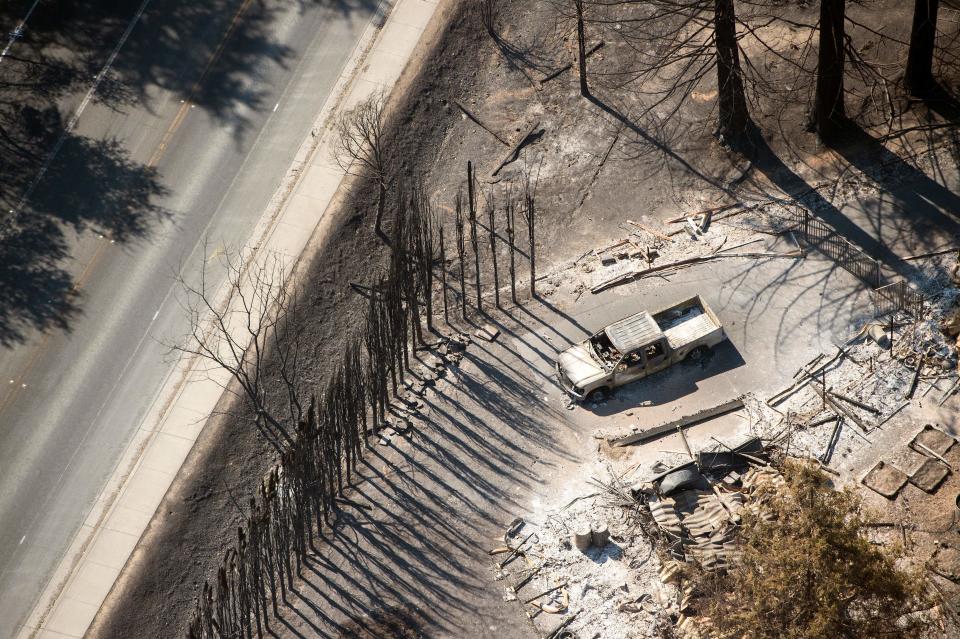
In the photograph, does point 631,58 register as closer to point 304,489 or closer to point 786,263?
point 786,263

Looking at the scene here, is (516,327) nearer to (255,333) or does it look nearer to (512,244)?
(512,244)

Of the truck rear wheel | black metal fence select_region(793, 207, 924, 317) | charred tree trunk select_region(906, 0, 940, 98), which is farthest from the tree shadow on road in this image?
charred tree trunk select_region(906, 0, 940, 98)

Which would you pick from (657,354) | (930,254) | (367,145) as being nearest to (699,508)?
(657,354)

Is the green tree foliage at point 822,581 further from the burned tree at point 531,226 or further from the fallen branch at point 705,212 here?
the fallen branch at point 705,212

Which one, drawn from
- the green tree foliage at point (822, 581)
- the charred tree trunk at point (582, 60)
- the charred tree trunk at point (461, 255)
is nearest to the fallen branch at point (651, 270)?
the charred tree trunk at point (461, 255)

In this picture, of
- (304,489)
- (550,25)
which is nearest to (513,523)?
(304,489)
